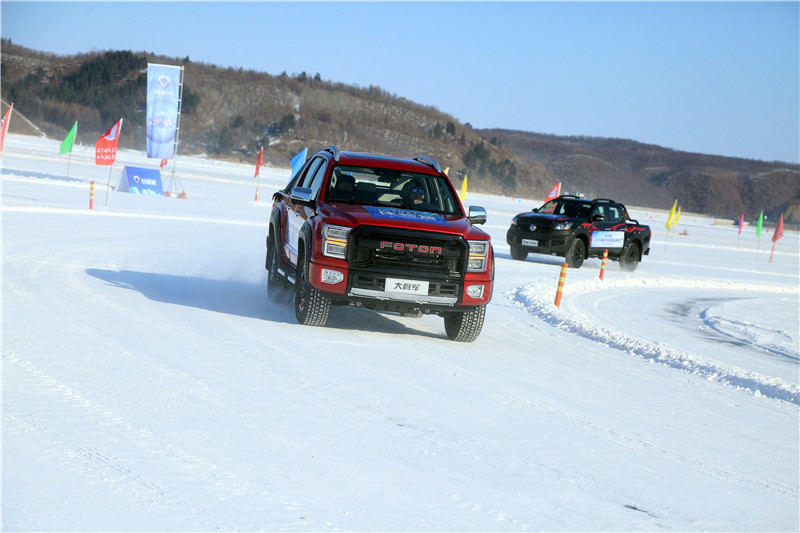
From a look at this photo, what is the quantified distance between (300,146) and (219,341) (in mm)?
106879

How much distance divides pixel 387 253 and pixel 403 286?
0.37 m

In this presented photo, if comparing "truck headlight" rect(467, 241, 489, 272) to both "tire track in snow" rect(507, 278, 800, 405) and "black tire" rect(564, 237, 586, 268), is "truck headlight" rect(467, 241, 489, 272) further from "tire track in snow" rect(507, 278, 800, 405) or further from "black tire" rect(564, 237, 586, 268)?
"black tire" rect(564, 237, 586, 268)

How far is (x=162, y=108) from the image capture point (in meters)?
31.8

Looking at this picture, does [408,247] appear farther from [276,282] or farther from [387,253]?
[276,282]

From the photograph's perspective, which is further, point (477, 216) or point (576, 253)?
point (576, 253)

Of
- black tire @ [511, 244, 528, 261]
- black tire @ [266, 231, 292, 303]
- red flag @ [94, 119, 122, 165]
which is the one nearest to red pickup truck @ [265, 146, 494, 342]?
black tire @ [266, 231, 292, 303]

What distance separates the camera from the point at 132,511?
4.08m

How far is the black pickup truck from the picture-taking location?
76.5ft

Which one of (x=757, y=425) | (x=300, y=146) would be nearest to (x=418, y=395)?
(x=757, y=425)

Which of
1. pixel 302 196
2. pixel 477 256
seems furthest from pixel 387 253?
pixel 302 196

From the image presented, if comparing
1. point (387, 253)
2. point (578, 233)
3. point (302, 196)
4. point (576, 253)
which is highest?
point (302, 196)

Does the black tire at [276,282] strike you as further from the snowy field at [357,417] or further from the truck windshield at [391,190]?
the truck windshield at [391,190]

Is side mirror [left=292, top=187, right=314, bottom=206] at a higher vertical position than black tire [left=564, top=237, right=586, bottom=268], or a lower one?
higher

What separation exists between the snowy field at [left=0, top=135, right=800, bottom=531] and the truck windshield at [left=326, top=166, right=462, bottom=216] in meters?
Answer: 1.46
